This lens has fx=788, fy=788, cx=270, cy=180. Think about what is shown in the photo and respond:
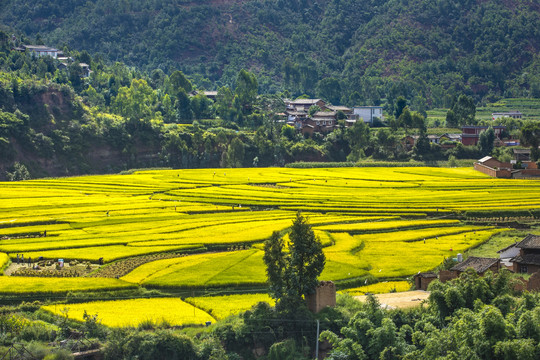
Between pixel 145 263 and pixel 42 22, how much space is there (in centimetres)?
14081

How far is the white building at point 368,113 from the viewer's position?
410 ft

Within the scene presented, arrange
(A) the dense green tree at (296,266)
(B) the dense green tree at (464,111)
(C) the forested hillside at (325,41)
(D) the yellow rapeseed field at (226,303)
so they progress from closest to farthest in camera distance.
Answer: (A) the dense green tree at (296,266) → (D) the yellow rapeseed field at (226,303) → (B) the dense green tree at (464,111) → (C) the forested hillside at (325,41)

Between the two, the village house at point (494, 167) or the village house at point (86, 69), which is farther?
the village house at point (86, 69)

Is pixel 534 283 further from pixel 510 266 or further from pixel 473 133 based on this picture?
pixel 473 133

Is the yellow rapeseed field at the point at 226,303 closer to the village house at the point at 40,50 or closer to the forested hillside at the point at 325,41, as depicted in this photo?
the village house at the point at 40,50

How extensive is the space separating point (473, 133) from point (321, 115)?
75.0 feet

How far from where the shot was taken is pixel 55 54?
128m

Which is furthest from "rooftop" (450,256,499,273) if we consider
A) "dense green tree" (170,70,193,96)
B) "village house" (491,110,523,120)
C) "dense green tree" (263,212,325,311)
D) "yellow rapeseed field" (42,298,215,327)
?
"village house" (491,110,523,120)

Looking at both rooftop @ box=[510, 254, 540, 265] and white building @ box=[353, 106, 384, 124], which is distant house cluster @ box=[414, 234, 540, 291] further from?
white building @ box=[353, 106, 384, 124]

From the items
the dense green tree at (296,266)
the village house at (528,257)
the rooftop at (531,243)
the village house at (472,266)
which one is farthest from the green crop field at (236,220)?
the dense green tree at (296,266)

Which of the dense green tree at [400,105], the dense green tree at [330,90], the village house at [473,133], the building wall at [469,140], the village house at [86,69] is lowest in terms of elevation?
the building wall at [469,140]

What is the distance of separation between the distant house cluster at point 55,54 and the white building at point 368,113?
1704 inches

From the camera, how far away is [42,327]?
30172 mm

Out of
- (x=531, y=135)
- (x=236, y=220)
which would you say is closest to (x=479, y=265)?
(x=236, y=220)
